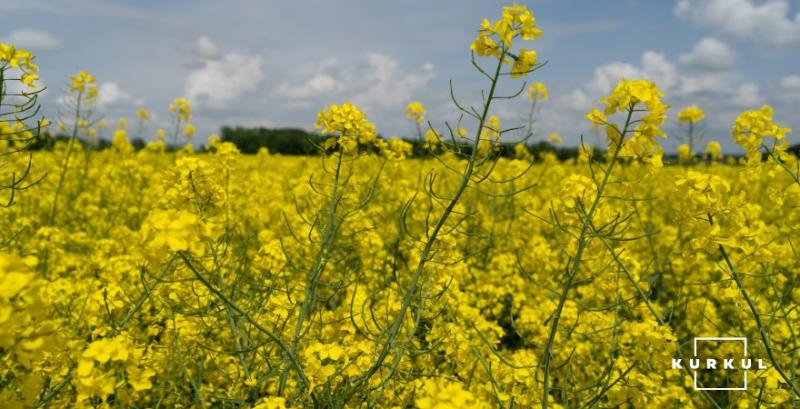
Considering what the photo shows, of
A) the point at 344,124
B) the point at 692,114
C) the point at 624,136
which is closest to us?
the point at 624,136

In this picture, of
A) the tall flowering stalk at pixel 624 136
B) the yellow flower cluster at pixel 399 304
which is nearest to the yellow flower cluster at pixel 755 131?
the yellow flower cluster at pixel 399 304

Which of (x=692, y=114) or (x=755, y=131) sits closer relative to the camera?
(x=755, y=131)

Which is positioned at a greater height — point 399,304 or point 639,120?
point 639,120

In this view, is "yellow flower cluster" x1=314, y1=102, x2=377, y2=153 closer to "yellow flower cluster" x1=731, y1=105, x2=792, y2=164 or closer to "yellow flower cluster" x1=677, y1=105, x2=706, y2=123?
"yellow flower cluster" x1=731, y1=105, x2=792, y2=164

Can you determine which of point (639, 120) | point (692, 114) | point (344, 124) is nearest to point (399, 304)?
point (344, 124)

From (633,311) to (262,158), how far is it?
9493 millimetres

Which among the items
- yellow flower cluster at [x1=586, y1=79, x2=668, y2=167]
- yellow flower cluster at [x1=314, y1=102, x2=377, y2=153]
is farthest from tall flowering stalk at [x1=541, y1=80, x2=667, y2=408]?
yellow flower cluster at [x1=314, y1=102, x2=377, y2=153]

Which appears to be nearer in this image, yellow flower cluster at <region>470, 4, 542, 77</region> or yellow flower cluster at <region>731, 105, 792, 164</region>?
yellow flower cluster at <region>470, 4, 542, 77</region>

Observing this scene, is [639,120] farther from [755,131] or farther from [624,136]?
[755,131]

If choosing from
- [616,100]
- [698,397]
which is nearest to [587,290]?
[698,397]

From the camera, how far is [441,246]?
2.61 meters

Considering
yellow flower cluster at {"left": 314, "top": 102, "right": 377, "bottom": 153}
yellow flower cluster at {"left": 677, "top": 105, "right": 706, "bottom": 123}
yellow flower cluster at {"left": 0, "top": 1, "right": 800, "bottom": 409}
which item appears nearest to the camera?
yellow flower cluster at {"left": 0, "top": 1, "right": 800, "bottom": 409}

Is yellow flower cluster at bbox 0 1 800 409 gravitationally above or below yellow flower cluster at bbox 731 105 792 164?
below

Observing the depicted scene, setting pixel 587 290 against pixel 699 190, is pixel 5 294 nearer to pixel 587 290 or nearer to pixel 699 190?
pixel 699 190
